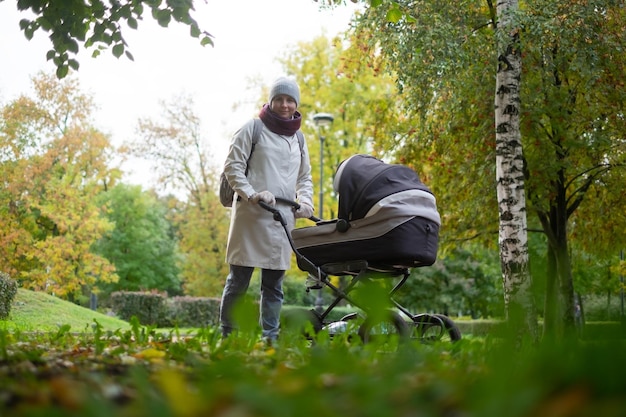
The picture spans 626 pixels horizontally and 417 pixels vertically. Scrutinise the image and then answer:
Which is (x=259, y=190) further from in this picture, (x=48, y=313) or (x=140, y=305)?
(x=140, y=305)

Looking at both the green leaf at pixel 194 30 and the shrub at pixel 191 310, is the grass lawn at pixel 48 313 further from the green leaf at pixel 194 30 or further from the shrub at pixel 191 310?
the green leaf at pixel 194 30

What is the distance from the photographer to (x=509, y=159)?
10.8 metres

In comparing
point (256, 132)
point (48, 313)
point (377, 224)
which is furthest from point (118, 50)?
point (48, 313)

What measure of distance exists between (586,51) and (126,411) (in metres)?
11.2

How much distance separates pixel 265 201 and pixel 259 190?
0.39 metres

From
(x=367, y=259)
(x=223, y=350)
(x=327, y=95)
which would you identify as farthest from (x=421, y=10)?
(x=327, y=95)

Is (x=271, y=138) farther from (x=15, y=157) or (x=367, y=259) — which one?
(x=15, y=157)

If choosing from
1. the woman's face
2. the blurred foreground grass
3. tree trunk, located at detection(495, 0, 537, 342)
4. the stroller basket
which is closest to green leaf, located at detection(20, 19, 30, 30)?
the woman's face

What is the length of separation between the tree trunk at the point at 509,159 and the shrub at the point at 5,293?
922cm

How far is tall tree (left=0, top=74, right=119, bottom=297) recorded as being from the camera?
85.8ft

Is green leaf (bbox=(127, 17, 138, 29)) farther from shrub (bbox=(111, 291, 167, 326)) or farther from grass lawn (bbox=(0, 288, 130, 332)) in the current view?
shrub (bbox=(111, 291, 167, 326))

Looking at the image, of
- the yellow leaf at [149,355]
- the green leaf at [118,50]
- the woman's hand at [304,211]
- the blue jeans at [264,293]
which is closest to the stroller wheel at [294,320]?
the yellow leaf at [149,355]

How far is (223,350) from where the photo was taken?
3.40 m

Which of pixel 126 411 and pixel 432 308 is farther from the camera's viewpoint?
pixel 432 308
